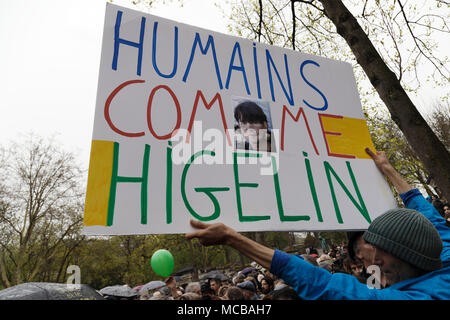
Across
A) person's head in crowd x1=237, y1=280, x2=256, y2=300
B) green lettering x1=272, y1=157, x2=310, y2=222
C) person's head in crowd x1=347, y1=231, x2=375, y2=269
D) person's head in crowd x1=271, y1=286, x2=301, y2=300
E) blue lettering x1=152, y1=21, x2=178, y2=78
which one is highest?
blue lettering x1=152, y1=21, x2=178, y2=78

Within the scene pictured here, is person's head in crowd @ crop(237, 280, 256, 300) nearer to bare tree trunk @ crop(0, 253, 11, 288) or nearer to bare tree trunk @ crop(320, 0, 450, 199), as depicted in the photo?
bare tree trunk @ crop(320, 0, 450, 199)

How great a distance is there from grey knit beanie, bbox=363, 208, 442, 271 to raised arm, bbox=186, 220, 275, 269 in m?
0.41

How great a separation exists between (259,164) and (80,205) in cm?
1569

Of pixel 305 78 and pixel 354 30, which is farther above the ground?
pixel 354 30

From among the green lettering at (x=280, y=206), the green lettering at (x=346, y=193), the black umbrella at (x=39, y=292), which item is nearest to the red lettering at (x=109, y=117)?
the green lettering at (x=280, y=206)

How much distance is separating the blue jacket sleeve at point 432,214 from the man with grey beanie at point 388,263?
0.35 feet

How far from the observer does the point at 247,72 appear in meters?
1.67

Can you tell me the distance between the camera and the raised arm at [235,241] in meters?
0.93

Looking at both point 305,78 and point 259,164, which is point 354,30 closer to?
point 305,78

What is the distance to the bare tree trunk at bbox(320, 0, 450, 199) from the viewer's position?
1801 mm

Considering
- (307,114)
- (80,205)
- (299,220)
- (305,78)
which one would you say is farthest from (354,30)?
(80,205)

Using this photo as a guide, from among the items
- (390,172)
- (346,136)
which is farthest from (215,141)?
(390,172)

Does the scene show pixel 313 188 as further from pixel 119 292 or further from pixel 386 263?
pixel 119 292

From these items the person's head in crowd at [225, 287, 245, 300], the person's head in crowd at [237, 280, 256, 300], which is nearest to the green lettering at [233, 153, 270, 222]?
the person's head in crowd at [225, 287, 245, 300]
